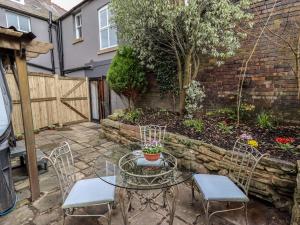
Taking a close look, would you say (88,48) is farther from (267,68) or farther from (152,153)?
(152,153)

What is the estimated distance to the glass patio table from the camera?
1.95 m

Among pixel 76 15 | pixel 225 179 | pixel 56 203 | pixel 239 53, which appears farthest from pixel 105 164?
pixel 76 15

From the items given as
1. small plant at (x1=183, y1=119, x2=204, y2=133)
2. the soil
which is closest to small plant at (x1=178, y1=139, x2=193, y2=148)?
the soil

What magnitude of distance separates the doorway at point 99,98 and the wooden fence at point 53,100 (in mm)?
206

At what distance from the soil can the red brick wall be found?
48cm

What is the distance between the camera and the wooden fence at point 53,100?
18.7 feet

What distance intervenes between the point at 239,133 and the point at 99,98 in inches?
221

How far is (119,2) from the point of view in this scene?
173 inches

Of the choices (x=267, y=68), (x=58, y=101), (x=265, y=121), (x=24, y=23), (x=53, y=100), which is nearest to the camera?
(x=265, y=121)

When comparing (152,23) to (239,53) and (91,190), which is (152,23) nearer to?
(239,53)

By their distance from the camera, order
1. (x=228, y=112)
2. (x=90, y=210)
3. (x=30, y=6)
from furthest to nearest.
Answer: (x=30, y=6), (x=228, y=112), (x=90, y=210)

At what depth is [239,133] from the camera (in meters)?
3.50

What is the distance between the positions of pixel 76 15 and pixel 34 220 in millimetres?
8640

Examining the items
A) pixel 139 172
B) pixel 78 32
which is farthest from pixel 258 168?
pixel 78 32
